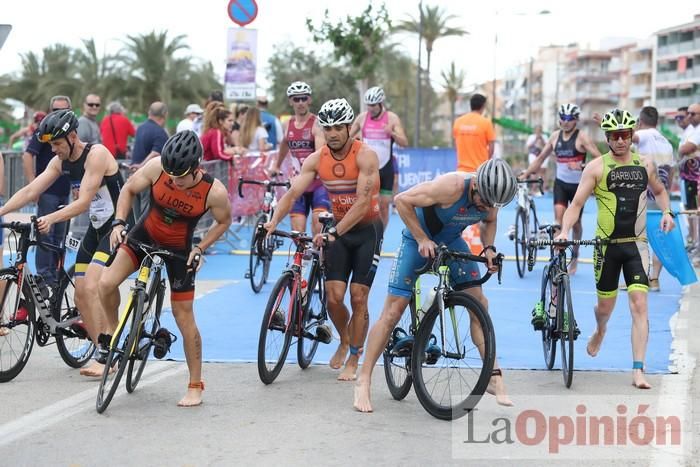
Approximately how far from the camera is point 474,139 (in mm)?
15492

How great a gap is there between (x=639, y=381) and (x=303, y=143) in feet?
17.9

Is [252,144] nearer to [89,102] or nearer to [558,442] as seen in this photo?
[89,102]

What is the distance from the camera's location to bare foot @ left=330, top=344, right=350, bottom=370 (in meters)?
8.82

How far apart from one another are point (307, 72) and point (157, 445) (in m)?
54.9

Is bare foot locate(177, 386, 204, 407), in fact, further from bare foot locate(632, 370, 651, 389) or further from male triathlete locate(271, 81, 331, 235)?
male triathlete locate(271, 81, 331, 235)

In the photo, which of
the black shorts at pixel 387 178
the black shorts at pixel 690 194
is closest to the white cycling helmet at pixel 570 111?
the black shorts at pixel 387 178

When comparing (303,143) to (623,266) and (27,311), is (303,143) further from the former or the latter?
(27,311)

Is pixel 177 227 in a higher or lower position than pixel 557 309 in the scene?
higher

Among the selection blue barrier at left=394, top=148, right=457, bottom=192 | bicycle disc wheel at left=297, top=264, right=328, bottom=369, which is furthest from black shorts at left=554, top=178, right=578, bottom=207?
blue barrier at left=394, top=148, right=457, bottom=192

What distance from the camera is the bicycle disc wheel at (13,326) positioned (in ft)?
26.8

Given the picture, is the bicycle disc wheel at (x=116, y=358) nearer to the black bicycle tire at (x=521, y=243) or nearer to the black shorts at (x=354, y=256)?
the black shorts at (x=354, y=256)

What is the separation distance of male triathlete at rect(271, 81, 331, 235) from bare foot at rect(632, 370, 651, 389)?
363cm

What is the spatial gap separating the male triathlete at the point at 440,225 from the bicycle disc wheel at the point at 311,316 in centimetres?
103

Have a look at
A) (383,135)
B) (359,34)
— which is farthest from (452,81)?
(383,135)
